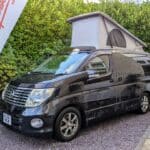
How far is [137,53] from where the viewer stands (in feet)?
25.9

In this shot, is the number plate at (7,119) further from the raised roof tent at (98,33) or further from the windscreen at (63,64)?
the raised roof tent at (98,33)

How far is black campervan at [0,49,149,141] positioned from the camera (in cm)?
550

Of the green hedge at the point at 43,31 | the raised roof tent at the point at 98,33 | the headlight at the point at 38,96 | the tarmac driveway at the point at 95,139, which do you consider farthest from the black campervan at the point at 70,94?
the green hedge at the point at 43,31

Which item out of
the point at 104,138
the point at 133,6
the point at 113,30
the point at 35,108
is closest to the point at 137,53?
the point at 113,30

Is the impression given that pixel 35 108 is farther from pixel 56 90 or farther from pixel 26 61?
pixel 26 61

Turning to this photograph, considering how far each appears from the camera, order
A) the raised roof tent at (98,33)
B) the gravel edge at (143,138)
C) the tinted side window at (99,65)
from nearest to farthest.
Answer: the gravel edge at (143,138) < the tinted side window at (99,65) < the raised roof tent at (98,33)

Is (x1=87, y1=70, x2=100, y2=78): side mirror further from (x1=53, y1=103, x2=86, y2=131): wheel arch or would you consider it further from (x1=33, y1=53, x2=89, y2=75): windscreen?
(x1=53, y1=103, x2=86, y2=131): wheel arch

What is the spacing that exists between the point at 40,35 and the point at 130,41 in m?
3.01

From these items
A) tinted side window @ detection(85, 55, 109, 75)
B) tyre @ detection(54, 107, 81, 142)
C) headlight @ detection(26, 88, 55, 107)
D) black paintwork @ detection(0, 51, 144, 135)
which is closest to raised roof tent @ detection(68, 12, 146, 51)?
black paintwork @ detection(0, 51, 144, 135)

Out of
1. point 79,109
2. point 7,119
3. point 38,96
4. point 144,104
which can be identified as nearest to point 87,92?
point 79,109

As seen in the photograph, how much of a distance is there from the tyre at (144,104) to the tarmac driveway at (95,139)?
70cm

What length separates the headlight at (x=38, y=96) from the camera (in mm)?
5504

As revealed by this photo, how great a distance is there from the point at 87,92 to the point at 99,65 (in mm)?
694

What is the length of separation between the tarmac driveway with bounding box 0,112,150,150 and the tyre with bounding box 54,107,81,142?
0.12 metres
